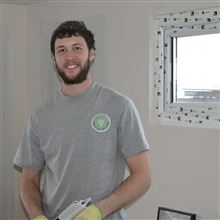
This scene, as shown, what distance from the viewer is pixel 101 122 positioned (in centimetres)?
174

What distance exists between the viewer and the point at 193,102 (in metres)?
2.49

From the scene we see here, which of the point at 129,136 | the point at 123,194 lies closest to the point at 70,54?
the point at 129,136

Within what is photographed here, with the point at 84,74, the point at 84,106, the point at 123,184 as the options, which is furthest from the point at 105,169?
the point at 84,74

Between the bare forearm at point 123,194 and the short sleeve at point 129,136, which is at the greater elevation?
the short sleeve at point 129,136

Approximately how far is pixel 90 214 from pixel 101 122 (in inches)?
14.3

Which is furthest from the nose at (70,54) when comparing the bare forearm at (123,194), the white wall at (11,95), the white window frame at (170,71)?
the white wall at (11,95)

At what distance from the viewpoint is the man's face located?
178cm

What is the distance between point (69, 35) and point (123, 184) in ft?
2.15

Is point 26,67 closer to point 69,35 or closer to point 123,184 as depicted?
point 69,35

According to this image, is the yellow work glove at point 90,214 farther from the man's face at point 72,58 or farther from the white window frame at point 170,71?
the white window frame at point 170,71

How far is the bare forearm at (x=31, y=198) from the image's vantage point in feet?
6.07

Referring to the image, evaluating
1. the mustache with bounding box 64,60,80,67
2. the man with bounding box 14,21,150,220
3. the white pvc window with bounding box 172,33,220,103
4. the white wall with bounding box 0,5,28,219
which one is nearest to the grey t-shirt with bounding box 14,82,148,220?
the man with bounding box 14,21,150,220

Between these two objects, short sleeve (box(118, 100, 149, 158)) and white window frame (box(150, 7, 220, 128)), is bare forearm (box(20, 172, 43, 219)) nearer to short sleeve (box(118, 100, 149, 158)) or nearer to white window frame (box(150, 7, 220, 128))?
short sleeve (box(118, 100, 149, 158))

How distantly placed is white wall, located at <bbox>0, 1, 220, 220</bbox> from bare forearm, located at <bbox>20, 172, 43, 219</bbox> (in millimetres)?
916
